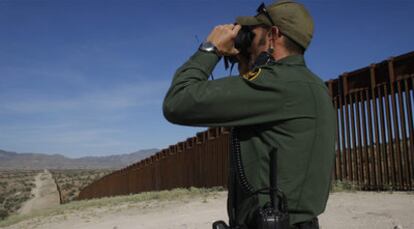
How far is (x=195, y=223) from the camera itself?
26.4 ft

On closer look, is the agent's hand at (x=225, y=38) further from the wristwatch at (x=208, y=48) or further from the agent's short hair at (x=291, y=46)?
the agent's short hair at (x=291, y=46)

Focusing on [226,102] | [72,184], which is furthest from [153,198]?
[72,184]

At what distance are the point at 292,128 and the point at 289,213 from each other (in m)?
0.36

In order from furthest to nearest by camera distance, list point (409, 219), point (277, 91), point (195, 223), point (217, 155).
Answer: point (217, 155) → point (195, 223) → point (409, 219) → point (277, 91)

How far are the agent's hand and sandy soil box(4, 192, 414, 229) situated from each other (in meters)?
4.09

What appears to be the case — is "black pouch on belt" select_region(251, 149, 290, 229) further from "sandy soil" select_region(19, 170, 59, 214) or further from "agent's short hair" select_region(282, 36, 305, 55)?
"sandy soil" select_region(19, 170, 59, 214)

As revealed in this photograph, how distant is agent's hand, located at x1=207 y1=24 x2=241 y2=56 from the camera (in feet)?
7.97

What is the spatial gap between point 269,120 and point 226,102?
197 millimetres

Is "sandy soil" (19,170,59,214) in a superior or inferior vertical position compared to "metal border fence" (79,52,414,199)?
inferior

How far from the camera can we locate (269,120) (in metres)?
2.18

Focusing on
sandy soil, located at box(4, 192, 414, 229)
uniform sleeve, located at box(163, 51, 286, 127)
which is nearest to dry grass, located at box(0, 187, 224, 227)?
sandy soil, located at box(4, 192, 414, 229)

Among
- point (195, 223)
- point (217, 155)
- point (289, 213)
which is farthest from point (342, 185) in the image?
point (289, 213)

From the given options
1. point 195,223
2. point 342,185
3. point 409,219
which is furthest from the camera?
point 342,185

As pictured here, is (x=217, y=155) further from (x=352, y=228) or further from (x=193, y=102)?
(x=193, y=102)
